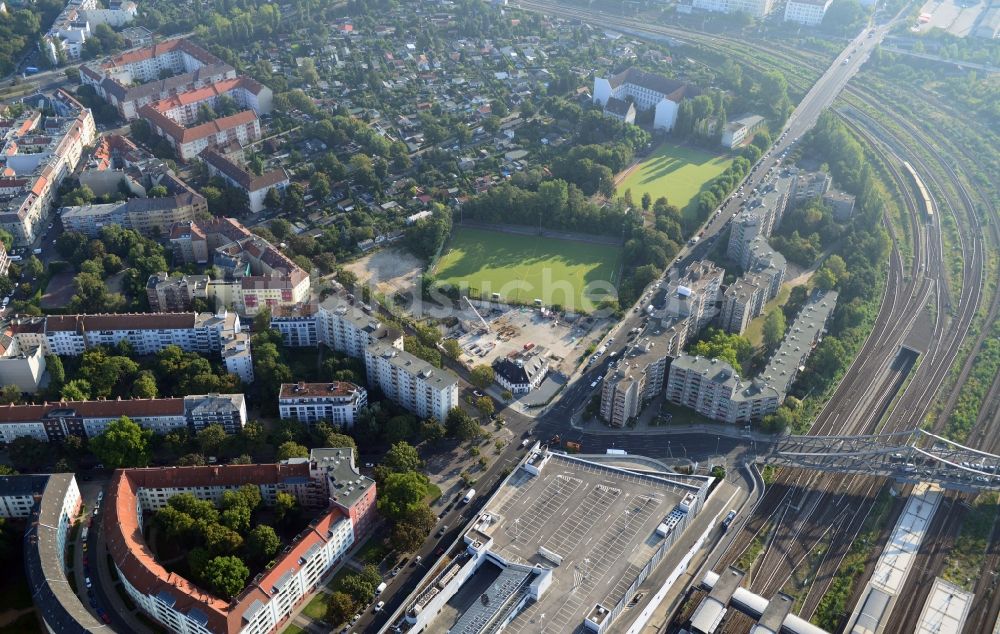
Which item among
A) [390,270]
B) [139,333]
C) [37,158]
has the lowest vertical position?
[139,333]

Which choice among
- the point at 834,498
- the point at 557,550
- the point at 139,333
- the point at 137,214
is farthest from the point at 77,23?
the point at 834,498

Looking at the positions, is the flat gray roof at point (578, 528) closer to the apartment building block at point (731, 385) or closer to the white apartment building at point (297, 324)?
the apartment building block at point (731, 385)

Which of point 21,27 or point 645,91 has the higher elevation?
point 645,91

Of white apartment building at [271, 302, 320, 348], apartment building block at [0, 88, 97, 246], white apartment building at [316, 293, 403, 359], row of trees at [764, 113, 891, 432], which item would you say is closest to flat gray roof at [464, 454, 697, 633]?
row of trees at [764, 113, 891, 432]

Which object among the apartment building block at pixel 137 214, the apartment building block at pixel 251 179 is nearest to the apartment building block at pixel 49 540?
the apartment building block at pixel 137 214

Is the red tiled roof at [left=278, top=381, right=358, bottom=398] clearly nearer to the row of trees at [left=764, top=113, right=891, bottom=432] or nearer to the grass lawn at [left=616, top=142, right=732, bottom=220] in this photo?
the row of trees at [left=764, top=113, right=891, bottom=432]

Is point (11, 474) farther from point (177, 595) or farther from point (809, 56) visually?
point (809, 56)

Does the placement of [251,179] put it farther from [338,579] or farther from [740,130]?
[740,130]
